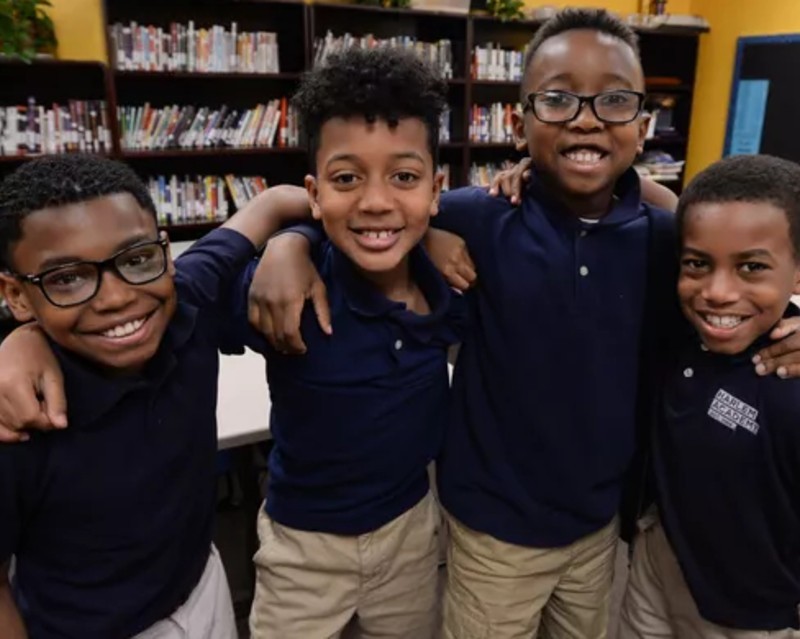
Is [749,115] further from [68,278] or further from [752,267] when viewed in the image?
[68,278]

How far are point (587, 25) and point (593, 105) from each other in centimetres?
16

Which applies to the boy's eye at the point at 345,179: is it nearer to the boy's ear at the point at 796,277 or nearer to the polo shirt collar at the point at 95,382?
the polo shirt collar at the point at 95,382

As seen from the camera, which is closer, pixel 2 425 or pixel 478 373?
pixel 2 425

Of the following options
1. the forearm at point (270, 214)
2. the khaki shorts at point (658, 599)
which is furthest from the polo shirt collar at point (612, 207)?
the khaki shorts at point (658, 599)

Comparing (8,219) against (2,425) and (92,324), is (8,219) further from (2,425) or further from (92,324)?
(2,425)

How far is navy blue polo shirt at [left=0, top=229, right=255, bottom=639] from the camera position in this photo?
89cm

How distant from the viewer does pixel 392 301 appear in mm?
1154

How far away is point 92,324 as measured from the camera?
0.93 metres

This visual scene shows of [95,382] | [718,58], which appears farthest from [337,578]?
[718,58]

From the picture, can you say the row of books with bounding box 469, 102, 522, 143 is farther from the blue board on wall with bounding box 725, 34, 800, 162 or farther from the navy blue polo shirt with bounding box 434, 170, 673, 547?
the navy blue polo shirt with bounding box 434, 170, 673, 547

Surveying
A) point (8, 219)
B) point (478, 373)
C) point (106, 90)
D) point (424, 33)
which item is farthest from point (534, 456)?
point (424, 33)

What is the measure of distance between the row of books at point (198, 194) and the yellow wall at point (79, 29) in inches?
28.9

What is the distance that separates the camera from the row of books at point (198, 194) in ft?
12.4

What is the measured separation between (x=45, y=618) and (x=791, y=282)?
4.27 feet
